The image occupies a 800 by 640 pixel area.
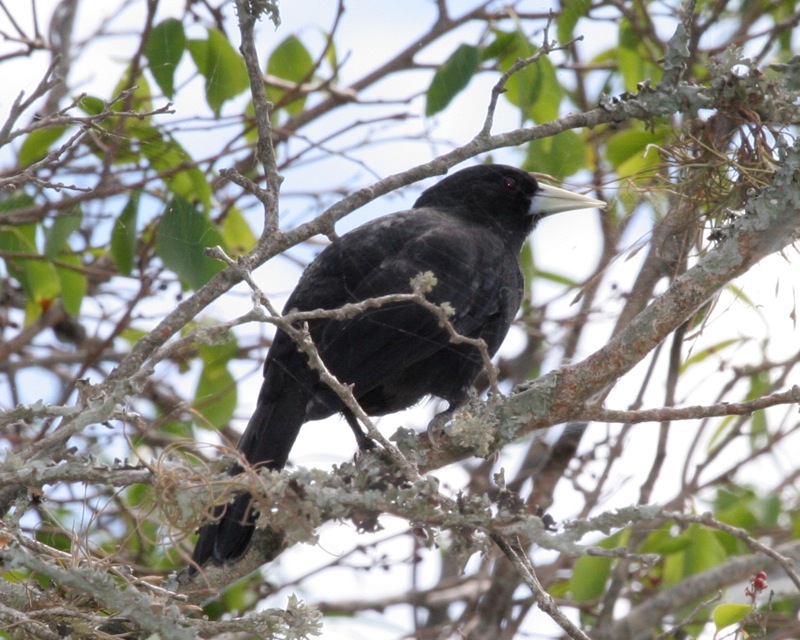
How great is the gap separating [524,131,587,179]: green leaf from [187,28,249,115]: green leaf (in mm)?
1018

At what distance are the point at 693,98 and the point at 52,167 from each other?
2067 mm

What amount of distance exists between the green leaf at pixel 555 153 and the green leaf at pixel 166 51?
1176 mm

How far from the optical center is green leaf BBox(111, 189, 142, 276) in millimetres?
3576

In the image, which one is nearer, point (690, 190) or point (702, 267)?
point (702, 267)

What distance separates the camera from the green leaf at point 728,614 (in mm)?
2802

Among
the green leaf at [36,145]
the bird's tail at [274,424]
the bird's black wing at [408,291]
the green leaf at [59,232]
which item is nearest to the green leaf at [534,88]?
the bird's black wing at [408,291]

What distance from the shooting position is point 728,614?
2824 mm

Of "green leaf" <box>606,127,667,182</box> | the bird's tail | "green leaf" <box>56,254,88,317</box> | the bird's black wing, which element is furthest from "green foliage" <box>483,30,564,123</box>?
"green leaf" <box>56,254,88,317</box>

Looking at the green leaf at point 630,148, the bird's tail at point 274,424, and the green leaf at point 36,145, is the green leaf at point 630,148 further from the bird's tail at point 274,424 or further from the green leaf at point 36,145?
the green leaf at point 36,145

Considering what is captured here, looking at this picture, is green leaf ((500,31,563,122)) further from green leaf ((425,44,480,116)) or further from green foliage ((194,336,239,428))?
green foliage ((194,336,239,428))

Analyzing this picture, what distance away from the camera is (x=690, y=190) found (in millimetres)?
3180

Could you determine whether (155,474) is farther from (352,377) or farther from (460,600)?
(460,600)

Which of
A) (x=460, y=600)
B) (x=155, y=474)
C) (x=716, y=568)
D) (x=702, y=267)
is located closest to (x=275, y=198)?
(x=155, y=474)

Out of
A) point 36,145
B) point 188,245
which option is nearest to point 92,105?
point 188,245
